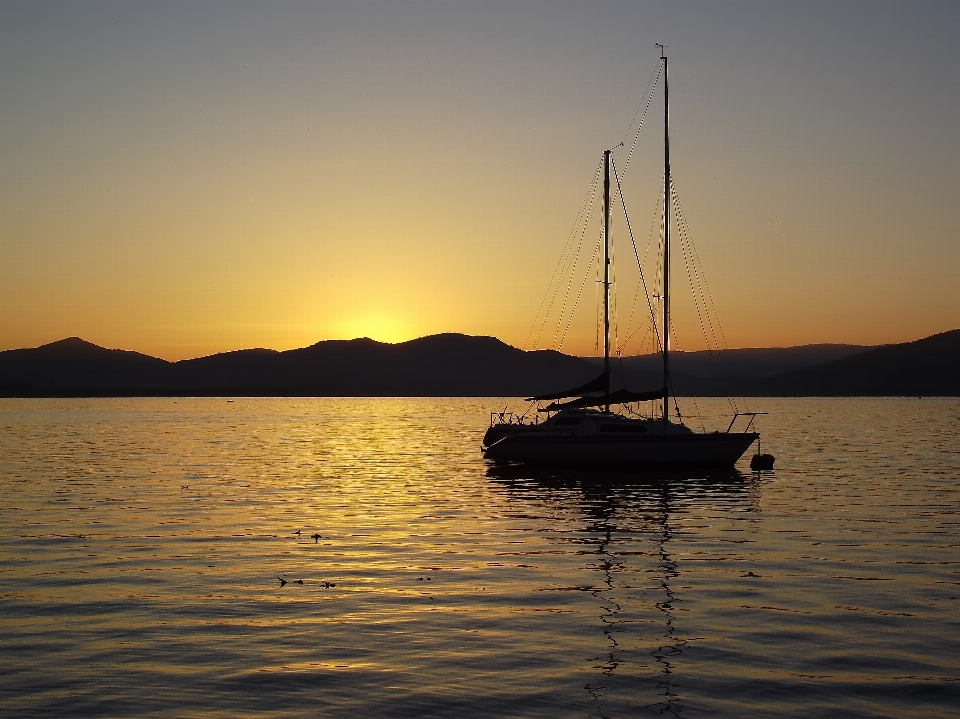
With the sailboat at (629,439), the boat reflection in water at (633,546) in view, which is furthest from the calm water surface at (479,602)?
the sailboat at (629,439)

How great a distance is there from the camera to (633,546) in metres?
29.7

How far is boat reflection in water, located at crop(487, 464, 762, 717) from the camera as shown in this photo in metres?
15.4

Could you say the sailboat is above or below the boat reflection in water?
above

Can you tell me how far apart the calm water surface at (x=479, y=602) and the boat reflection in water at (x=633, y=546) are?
0.09 meters

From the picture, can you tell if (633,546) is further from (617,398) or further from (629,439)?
(617,398)

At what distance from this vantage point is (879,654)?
55.5ft

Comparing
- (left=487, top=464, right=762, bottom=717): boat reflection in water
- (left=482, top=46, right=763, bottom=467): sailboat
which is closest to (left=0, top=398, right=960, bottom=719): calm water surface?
(left=487, top=464, right=762, bottom=717): boat reflection in water

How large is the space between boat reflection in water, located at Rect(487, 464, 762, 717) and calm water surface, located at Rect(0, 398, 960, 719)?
0.09 m

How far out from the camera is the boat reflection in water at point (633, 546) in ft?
50.4

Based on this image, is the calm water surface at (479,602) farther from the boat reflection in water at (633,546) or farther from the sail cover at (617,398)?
the sail cover at (617,398)

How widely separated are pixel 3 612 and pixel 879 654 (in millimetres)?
16311

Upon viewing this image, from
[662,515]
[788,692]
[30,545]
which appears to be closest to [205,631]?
[788,692]

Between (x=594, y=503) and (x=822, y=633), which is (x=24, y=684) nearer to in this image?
(x=822, y=633)

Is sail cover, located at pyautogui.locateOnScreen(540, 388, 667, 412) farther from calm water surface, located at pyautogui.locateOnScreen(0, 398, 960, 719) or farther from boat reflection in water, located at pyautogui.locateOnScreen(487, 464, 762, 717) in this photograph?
calm water surface, located at pyautogui.locateOnScreen(0, 398, 960, 719)
